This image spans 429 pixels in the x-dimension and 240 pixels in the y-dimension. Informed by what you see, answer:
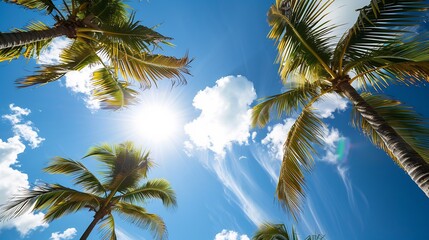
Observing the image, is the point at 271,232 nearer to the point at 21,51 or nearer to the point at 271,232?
the point at 271,232

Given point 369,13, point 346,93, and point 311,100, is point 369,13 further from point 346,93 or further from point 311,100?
point 311,100

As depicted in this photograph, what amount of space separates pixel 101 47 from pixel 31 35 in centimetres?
207

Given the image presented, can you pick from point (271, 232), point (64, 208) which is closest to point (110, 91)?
point (64, 208)

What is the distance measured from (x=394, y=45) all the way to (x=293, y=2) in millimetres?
2237

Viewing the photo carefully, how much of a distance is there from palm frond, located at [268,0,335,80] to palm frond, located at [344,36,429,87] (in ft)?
2.36

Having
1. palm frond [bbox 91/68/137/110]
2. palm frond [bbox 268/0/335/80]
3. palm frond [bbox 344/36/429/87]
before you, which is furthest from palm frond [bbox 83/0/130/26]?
palm frond [bbox 344/36/429/87]

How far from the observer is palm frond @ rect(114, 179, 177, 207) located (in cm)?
1139

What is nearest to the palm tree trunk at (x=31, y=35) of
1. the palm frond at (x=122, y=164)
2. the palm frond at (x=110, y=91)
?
the palm frond at (x=110, y=91)

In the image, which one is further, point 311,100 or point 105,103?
point 105,103

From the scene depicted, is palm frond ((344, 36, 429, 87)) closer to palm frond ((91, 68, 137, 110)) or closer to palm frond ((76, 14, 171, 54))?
palm frond ((76, 14, 171, 54))

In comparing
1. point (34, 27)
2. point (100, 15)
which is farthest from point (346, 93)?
point (34, 27)

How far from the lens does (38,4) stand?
22.2ft

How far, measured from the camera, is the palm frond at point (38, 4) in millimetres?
6385

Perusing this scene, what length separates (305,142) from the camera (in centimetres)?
644
